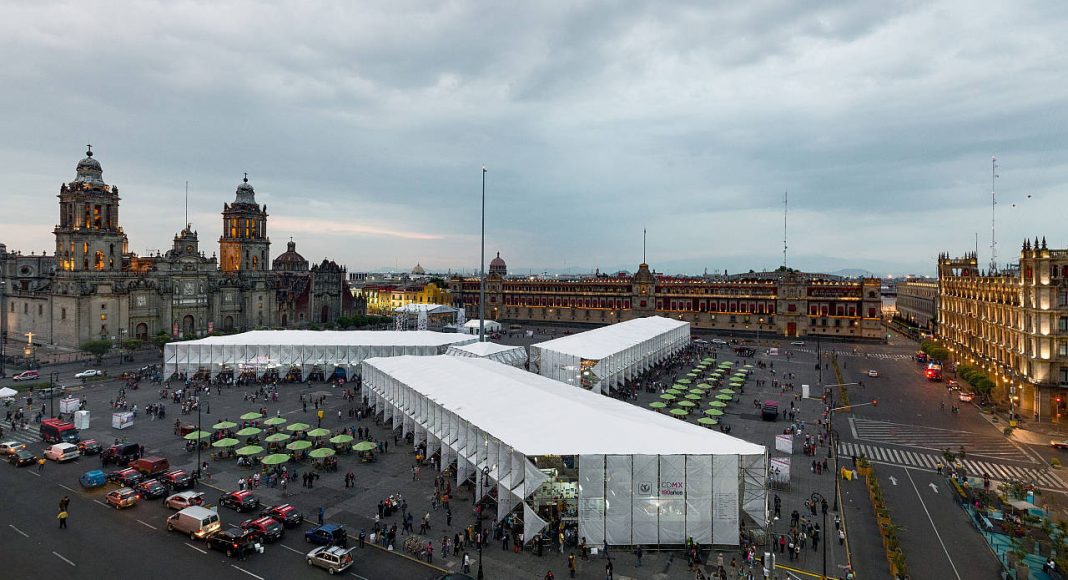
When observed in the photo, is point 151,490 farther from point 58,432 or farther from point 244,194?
point 244,194

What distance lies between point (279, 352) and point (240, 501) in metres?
41.3

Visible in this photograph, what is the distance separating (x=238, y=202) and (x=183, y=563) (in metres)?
126

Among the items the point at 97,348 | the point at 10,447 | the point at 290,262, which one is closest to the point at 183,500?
the point at 10,447

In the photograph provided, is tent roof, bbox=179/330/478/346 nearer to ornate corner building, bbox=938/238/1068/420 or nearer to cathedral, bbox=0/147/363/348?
cathedral, bbox=0/147/363/348

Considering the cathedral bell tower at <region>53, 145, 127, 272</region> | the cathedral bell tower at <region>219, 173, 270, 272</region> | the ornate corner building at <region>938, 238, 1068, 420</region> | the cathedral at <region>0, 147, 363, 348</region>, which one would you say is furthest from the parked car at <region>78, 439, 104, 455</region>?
the cathedral bell tower at <region>219, 173, 270, 272</region>

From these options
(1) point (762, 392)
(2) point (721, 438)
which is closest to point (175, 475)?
(2) point (721, 438)

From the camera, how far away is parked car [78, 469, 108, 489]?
37.2 metres

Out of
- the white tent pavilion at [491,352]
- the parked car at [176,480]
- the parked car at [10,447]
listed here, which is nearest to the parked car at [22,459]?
the parked car at [10,447]

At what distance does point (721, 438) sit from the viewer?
107ft

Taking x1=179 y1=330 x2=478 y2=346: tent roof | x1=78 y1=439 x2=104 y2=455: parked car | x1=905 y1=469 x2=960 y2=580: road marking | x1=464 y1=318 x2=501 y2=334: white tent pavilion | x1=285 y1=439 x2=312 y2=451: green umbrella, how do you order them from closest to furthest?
x1=905 y1=469 x2=960 y2=580: road marking, x1=285 y1=439 x2=312 y2=451: green umbrella, x1=78 y1=439 x2=104 y2=455: parked car, x1=179 y1=330 x2=478 y2=346: tent roof, x1=464 y1=318 x2=501 y2=334: white tent pavilion

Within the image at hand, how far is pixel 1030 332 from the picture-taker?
59.6 m

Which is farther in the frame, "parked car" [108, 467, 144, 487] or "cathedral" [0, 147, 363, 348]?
"cathedral" [0, 147, 363, 348]

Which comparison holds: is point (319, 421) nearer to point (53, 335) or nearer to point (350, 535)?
point (350, 535)

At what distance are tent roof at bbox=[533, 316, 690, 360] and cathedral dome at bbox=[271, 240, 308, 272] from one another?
385ft
